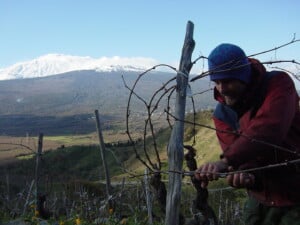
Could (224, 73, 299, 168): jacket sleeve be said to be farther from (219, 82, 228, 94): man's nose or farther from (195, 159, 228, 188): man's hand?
(219, 82, 228, 94): man's nose

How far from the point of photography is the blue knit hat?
277 cm

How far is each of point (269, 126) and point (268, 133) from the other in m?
0.04

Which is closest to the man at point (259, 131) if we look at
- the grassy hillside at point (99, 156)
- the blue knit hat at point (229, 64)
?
the blue knit hat at point (229, 64)

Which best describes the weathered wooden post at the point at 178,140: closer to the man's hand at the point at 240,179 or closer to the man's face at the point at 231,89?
the man's face at the point at 231,89

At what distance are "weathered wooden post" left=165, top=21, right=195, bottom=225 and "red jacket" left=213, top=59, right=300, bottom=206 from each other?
0.51 metres

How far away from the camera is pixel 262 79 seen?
281cm

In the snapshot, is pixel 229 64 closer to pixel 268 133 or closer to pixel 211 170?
pixel 268 133

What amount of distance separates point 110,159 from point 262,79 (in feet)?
163

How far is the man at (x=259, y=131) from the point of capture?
2590mm

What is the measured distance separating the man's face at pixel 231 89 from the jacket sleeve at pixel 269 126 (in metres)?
0.16

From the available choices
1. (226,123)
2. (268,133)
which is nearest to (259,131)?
(268,133)

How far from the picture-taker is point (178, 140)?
3.65 m

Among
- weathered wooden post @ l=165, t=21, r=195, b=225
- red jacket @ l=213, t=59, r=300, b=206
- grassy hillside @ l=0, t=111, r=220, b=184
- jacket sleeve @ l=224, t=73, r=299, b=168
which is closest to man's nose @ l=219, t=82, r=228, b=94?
red jacket @ l=213, t=59, r=300, b=206

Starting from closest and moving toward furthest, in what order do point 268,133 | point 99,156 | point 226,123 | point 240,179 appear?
point 268,133
point 240,179
point 226,123
point 99,156
